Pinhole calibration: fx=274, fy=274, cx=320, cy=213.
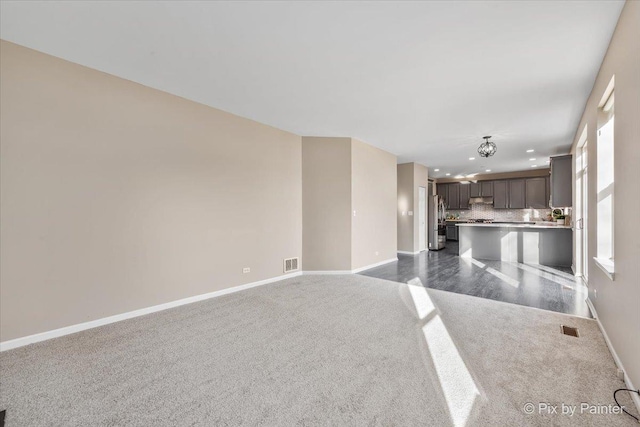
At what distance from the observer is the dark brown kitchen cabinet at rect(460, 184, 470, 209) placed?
11.1 meters

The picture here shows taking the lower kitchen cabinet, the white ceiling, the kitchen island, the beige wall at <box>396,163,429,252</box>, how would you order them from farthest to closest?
the lower kitchen cabinet, the beige wall at <box>396,163,429,252</box>, the kitchen island, the white ceiling

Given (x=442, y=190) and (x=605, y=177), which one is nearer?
(x=605, y=177)

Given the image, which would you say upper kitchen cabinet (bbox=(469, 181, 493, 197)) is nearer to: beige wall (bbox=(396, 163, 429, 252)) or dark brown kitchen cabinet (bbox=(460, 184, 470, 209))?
dark brown kitchen cabinet (bbox=(460, 184, 470, 209))

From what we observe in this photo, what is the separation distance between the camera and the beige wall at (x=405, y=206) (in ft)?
26.8

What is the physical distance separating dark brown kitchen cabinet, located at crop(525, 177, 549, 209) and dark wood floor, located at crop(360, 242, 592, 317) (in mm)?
4582

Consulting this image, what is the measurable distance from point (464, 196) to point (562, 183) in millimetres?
5504

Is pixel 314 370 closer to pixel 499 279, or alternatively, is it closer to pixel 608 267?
pixel 608 267

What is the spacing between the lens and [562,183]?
19.0 feet

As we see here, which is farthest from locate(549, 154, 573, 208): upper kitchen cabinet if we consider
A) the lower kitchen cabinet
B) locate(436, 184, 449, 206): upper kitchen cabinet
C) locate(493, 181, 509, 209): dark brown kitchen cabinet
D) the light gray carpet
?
locate(436, 184, 449, 206): upper kitchen cabinet

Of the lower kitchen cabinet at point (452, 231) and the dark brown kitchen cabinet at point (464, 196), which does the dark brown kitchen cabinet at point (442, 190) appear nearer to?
the dark brown kitchen cabinet at point (464, 196)

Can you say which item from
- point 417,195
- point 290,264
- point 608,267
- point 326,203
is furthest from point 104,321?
point 417,195

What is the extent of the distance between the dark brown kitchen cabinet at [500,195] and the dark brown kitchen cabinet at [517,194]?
15 centimetres

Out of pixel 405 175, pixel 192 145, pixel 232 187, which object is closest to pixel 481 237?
pixel 405 175

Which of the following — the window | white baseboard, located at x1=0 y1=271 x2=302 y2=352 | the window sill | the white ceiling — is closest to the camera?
the white ceiling
